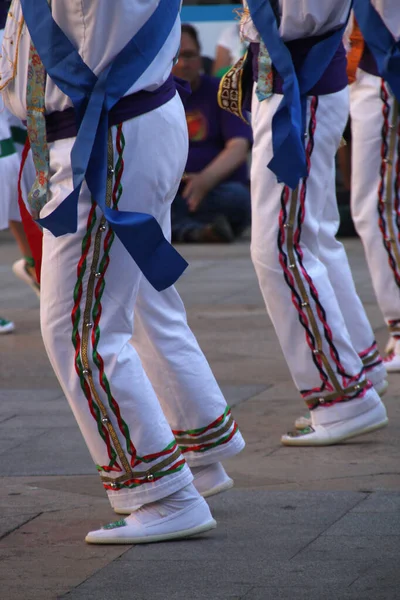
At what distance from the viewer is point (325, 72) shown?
4.35 metres

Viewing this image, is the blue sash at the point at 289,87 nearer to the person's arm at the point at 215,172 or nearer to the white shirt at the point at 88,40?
the white shirt at the point at 88,40

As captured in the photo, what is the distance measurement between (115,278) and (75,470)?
986 mm

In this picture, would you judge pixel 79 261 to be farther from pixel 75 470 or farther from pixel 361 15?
pixel 361 15

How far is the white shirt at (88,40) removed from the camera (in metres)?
3.21

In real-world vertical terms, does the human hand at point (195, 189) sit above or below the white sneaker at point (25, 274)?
below

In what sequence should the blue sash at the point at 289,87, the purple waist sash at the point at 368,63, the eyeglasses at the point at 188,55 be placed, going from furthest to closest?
1. the eyeglasses at the point at 188,55
2. the purple waist sash at the point at 368,63
3. the blue sash at the point at 289,87

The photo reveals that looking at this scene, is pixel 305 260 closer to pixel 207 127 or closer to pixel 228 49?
pixel 207 127

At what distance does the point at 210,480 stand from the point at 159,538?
407mm

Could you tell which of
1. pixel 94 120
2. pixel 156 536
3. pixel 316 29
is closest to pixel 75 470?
pixel 156 536

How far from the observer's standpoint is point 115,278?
3361 millimetres

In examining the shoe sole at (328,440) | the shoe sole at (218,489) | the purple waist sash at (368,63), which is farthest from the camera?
the purple waist sash at (368,63)

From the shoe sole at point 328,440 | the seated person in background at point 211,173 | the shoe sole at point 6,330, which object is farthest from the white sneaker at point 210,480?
the seated person in background at point 211,173

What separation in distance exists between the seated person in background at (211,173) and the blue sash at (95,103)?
21.8 feet

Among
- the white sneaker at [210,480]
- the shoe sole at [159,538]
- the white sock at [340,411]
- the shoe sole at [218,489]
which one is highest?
the shoe sole at [159,538]
